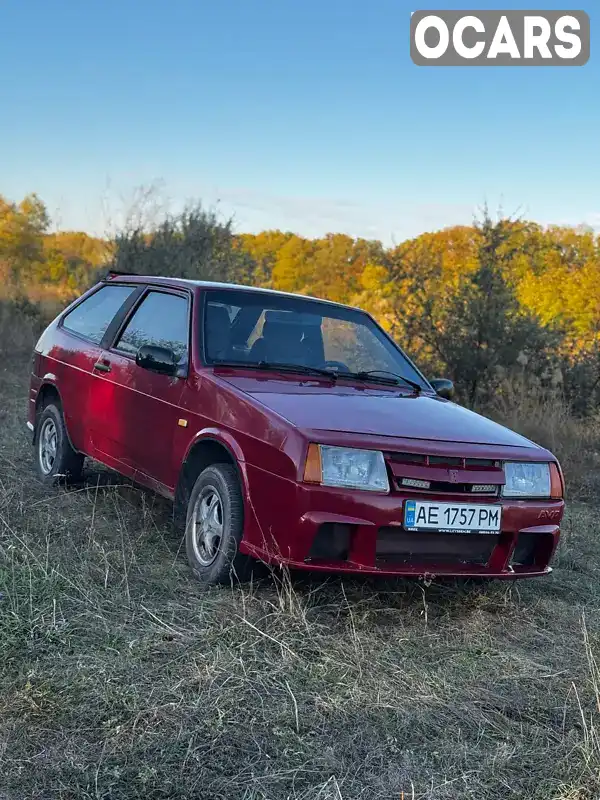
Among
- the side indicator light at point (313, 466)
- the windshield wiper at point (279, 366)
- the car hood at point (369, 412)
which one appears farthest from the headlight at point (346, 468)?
the windshield wiper at point (279, 366)

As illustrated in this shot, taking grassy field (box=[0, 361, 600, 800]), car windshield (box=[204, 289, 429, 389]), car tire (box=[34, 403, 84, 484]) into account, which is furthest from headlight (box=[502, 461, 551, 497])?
car tire (box=[34, 403, 84, 484])

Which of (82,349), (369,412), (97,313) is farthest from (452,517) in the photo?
(97,313)

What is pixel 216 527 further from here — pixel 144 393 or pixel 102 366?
pixel 102 366

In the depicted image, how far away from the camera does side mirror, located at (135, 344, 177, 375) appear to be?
15.8 ft

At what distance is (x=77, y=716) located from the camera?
285 cm

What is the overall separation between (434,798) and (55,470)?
4230mm

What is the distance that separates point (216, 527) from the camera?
4270mm

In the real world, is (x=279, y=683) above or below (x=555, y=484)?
below

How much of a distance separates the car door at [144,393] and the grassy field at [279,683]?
0.52 m

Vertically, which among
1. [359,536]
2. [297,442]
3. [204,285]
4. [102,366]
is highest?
[204,285]

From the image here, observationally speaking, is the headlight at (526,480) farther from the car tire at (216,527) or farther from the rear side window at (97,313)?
the rear side window at (97,313)

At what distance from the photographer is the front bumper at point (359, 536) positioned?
3.72 meters

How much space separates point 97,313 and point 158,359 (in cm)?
155

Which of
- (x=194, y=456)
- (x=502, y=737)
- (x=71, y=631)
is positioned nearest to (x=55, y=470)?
→ (x=194, y=456)
